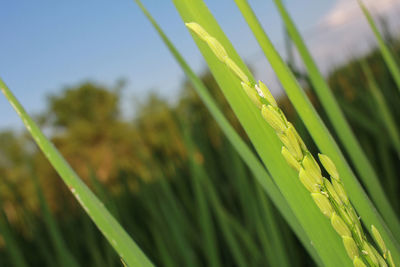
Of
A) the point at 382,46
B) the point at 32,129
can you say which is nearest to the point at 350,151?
the point at 382,46

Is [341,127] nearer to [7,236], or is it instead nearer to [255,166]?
[255,166]

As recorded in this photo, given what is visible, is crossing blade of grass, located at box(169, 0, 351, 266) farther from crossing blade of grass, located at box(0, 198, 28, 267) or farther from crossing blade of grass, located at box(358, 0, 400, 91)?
crossing blade of grass, located at box(0, 198, 28, 267)

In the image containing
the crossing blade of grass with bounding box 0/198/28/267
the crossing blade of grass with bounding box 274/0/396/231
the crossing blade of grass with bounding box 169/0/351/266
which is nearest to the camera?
the crossing blade of grass with bounding box 169/0/351/266

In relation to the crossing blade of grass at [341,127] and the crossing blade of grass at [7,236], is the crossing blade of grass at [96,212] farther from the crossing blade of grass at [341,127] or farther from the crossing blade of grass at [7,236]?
the crossing blade of grass at [7,236]

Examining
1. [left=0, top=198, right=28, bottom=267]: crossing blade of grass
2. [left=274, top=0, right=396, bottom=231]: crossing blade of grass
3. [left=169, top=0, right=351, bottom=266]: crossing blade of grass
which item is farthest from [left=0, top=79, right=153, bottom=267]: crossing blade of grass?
[left=0, top=198, right=28, bottom=267]: crossing blade of grass

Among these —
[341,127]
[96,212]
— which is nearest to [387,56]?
[341,127]

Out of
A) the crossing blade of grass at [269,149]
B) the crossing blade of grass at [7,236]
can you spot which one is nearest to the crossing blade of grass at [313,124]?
the crossing blade of grass at [269,149]

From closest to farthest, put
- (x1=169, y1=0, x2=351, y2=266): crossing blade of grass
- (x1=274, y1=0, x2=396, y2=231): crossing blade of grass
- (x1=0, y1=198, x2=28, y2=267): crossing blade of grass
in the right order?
(x1=169, y1=0, x2=351, y2=266): crossing blade of grass → (x1=274, y1=0, x2=396, y2=231): crossing blade of grass → (x1=0, y1=198, x2=28, y2=267): crossing blade of grass

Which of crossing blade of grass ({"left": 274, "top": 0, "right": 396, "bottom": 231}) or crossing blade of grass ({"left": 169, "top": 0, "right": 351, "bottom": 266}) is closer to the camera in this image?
crossing blade of grass ({"left": 169, "top": 0, "right": 351, "bottom": 266})
